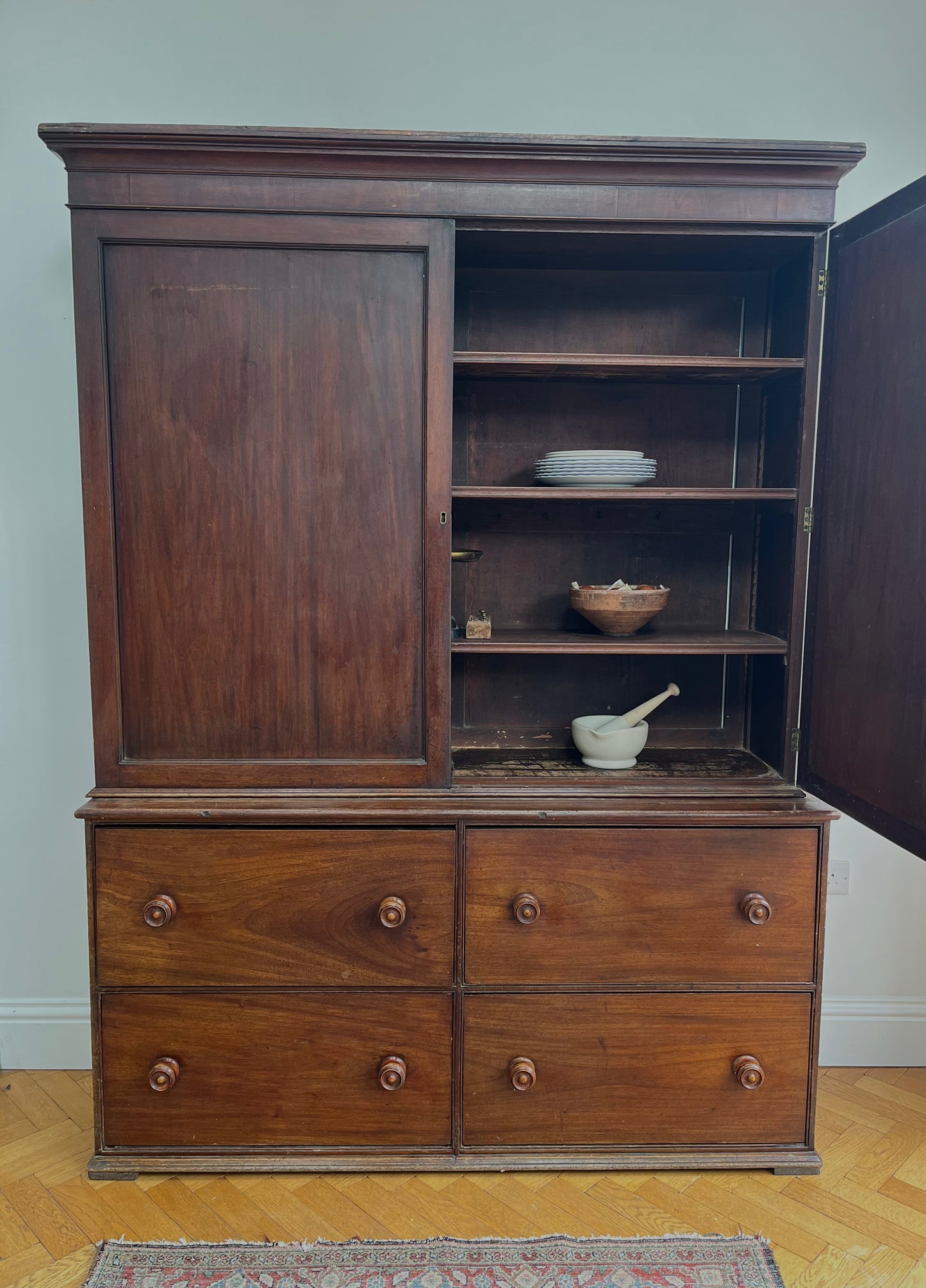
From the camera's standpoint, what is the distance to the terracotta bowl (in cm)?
170

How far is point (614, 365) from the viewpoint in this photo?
1587mm

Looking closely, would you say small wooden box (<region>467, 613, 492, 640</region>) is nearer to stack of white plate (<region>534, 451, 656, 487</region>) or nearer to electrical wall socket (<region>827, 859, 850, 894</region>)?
stack of white plate (<region>534, 451, 656, 487</region>)

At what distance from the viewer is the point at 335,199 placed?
148cm

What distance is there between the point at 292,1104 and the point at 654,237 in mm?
1896

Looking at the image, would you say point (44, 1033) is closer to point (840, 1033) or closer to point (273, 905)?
point (273, 905)

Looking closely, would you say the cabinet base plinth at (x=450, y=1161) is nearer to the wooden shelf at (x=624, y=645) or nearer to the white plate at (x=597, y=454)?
the wooden shelf at (x=624, y=645)

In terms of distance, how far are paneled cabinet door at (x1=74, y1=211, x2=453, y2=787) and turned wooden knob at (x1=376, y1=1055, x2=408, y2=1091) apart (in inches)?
22.0

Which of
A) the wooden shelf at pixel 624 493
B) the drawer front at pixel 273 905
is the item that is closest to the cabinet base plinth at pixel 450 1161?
the drawer front at pixel 273 905

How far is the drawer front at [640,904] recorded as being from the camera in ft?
5.23

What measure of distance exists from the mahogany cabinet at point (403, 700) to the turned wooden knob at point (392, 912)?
13 mm

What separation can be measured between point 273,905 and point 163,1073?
0.39 m

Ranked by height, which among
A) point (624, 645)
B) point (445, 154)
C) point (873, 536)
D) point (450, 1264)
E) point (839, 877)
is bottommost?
point (450, 1264)

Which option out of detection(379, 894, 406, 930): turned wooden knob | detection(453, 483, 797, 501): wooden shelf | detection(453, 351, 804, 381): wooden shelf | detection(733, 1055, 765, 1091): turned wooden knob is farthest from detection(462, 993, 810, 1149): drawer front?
detection(453, 351, 804, 381): wooden shelf

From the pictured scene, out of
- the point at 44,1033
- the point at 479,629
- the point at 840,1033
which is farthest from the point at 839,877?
the point at 44,1033
